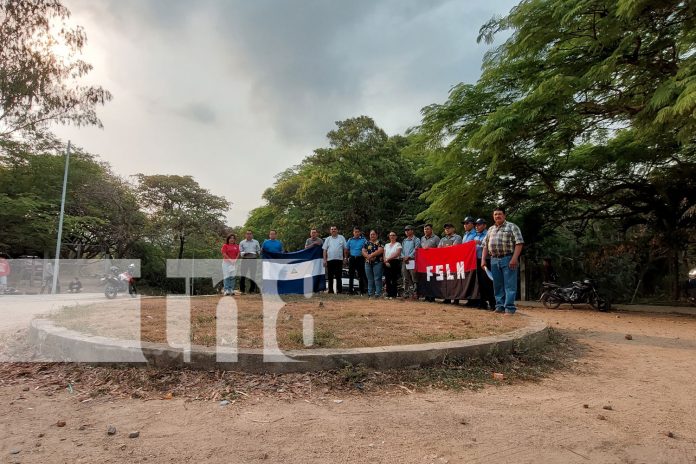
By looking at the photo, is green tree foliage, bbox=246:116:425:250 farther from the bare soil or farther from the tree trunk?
the bare soil

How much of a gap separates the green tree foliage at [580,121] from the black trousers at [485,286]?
Result: 2691mm

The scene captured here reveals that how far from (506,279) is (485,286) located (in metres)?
1.26

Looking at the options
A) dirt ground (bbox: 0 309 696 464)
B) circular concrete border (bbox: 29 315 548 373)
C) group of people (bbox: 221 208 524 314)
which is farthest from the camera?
group of people (bbox: 221 208 524 314)

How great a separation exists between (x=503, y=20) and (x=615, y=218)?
899 cm

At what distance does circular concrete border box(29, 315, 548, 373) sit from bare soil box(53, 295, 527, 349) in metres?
0.29

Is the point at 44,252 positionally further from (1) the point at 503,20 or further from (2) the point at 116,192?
(1) the point at 503,20

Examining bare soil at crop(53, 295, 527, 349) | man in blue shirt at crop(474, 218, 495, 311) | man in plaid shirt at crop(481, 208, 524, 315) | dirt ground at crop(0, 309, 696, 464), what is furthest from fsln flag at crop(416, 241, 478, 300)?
dirt ground at crop(0, 309, 696, 464)

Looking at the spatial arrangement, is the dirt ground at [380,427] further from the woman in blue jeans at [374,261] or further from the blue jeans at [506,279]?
the woman in blue jeans at [374,261]

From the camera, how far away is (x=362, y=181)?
66.7 feet

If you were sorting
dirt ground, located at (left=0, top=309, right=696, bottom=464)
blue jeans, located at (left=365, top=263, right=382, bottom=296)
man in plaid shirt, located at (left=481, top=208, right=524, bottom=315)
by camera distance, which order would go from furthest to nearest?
blue jeans, located at (left=365, top=263, right=382, bottom=296)
man in plaid shirt, located at (left=481, top=208, right=524, bottom=315)
dirt ground, located at (left=0, top=309, right=696, bottom=464)

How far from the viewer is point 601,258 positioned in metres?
14.5

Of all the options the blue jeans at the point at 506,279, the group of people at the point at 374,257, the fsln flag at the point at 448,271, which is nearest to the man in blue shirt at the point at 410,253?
the group of people at the point at 374,257

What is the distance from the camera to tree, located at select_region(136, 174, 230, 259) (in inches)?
1318

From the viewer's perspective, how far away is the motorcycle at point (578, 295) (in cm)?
1088
